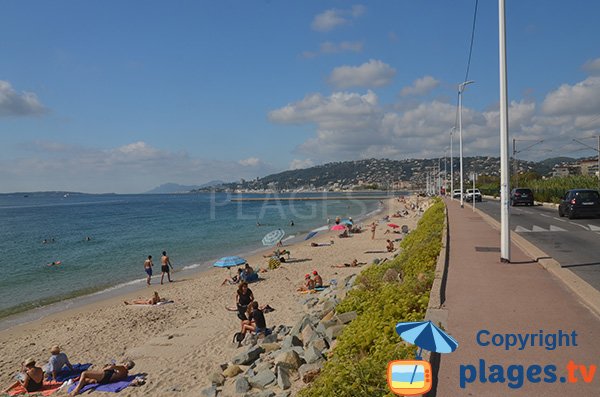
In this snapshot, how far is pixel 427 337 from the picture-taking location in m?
4.11

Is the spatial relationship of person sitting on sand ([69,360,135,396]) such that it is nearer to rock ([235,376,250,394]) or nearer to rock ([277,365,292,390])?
rock ([235,376,250,394])

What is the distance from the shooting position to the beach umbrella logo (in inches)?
155

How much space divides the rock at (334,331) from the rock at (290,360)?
0.72m

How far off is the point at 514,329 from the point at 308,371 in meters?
3.19

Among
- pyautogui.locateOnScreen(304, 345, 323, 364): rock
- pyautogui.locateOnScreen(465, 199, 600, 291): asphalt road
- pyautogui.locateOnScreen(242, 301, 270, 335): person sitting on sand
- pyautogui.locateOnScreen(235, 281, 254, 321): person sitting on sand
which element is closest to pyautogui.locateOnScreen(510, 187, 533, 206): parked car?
pyautogui.locateOnScreen(465, 199, 600, 291): asphalt road

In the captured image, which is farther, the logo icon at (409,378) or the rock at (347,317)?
the rock at (347,317)

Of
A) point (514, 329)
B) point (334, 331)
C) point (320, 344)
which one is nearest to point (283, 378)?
point (320, 344)

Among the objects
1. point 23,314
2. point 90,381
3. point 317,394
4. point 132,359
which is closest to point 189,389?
point 90,381

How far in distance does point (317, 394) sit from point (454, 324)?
2522 mm

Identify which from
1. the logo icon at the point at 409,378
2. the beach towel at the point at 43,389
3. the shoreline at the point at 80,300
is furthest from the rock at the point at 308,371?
the shoreline at the point at 80,300

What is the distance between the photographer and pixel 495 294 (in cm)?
810

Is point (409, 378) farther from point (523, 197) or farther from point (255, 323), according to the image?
point (523, 197)

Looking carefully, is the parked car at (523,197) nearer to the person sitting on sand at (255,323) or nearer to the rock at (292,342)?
the person sitting on sand at (255,323)

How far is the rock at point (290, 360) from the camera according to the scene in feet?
25.6
